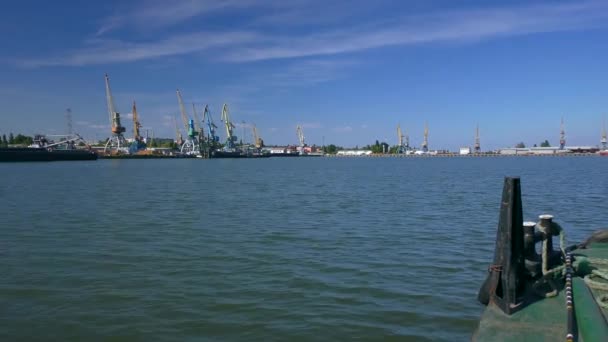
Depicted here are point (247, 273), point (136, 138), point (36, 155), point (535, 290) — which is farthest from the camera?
point (136, 138)

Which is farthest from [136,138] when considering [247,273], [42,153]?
[247,273]

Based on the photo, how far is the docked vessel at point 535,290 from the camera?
4.22 meters

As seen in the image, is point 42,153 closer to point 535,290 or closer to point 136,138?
point 136,138

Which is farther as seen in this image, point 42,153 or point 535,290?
point 42,153

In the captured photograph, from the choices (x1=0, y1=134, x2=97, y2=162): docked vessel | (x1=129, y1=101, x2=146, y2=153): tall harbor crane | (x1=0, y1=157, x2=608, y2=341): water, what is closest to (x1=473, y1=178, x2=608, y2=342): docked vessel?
(x1=0, y1=157, x2=608, y2=341): water

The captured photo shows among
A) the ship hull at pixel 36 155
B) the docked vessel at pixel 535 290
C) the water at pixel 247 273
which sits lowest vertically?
the water at pixel 247 273

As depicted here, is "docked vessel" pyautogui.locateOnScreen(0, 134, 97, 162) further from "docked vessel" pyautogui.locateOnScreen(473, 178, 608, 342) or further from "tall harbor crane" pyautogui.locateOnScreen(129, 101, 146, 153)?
"docked vessel" pyautogui.locateOnScreen(473, 178, 608, 342)

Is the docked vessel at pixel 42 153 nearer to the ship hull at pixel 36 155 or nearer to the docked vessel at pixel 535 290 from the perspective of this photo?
the ship hull at pixel 36 155

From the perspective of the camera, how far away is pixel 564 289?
5281 millimetres

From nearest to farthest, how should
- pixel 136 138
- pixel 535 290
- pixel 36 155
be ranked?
pixel 535 290 → pixel 36 155 → pixel 136 138

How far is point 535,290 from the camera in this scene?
525 centimetres

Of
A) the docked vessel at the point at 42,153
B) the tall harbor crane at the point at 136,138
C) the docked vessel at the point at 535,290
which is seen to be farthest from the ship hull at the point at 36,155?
the docked vessel at the point at 535,290

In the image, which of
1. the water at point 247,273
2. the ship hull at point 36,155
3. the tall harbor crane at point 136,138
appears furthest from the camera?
the tall harbor crane at point 136,138

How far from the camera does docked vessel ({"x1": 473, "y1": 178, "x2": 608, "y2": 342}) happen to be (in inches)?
166
